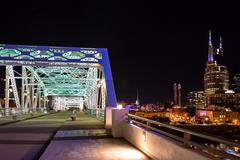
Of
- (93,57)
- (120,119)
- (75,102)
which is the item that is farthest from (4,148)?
(75,102)

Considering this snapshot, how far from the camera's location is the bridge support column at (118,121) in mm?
16672

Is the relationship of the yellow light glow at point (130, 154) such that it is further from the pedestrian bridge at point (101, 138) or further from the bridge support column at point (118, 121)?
the bridge support column at point (118, 121)

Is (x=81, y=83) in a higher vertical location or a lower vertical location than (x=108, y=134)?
higher

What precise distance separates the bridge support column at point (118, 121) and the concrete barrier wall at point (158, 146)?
4.83 ft

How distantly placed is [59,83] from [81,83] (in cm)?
476

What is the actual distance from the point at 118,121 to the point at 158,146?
6.61 meters

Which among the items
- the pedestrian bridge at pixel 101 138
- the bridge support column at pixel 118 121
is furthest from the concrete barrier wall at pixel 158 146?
the bridge support column at pixel 118 121

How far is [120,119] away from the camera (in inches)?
664

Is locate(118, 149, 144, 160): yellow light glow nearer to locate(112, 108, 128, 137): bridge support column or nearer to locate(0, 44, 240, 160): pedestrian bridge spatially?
locate(0, 44, 240, 160): pedestrian bridge

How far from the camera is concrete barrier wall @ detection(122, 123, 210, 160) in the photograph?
8.05 metres

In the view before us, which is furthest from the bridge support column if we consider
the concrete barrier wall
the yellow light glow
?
the yellow light glow

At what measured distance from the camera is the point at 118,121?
16812 millimetres

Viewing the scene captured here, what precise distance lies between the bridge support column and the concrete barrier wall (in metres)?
1.47

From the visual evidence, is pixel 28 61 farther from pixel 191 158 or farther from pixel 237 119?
pixel 237 119
